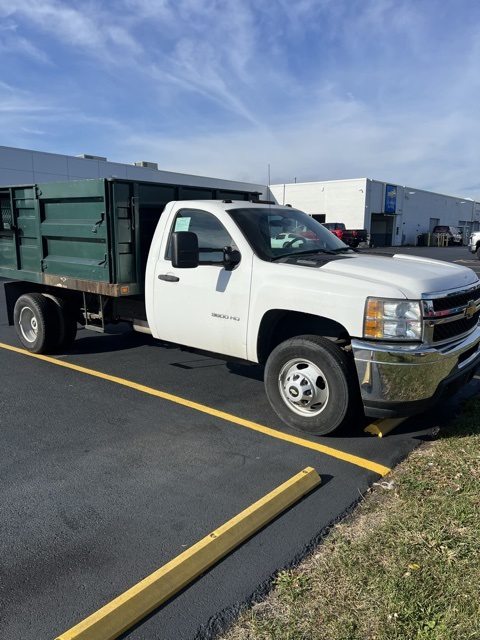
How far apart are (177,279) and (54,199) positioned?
2.33 metres

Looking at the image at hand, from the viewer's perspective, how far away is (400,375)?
390 centimetres

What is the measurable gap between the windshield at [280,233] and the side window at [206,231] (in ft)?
0.64

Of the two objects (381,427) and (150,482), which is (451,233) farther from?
(150,482)

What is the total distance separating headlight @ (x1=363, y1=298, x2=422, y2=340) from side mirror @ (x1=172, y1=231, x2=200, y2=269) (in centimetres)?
166

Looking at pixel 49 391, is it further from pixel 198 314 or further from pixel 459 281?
pixel 459 281

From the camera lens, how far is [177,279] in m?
5.20

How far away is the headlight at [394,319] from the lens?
3.88 m

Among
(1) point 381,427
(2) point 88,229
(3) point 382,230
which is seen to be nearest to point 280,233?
(1) point 381,427

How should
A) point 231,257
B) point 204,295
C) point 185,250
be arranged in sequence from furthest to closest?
point 204,295 < point 231,257 < point 185,250

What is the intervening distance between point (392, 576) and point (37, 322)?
5.66 m

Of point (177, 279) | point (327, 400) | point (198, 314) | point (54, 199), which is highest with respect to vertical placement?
point (54, 199)

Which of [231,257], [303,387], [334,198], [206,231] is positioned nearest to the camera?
[303,387]

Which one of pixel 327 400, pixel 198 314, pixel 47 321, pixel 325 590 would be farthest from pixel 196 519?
pixel 47 321

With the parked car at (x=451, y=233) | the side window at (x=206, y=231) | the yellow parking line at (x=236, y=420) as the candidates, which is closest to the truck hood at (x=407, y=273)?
the side window at (x=206, y=231)
